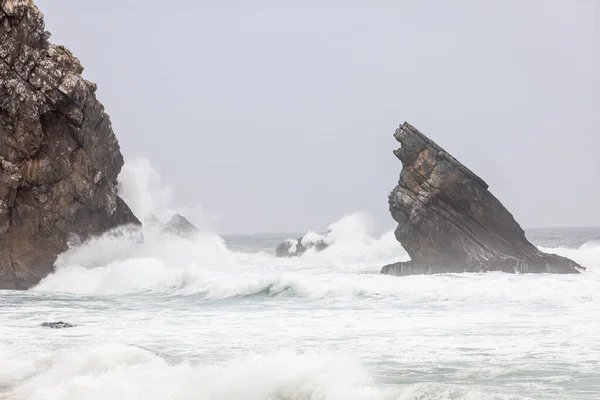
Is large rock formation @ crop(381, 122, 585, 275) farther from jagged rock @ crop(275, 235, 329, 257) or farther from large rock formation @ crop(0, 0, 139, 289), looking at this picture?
jagged rock @ crop(275, 235, 329, 257)

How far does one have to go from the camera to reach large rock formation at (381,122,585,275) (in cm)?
3334

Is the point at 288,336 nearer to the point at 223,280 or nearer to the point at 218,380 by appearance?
the point at 218,380

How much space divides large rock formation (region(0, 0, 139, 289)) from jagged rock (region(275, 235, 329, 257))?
3660 cm

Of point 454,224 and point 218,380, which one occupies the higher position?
point 454,224

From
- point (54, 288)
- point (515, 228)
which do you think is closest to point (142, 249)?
point (54, 288)

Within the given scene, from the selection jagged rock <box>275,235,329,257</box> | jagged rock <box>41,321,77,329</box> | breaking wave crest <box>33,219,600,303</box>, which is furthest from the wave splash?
jagged rock <box>275,235,329,257</box>

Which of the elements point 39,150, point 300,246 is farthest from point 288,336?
point 300,246

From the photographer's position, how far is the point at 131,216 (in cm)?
3647

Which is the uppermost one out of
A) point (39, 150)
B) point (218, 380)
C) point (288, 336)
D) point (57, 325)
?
point (39, 150)

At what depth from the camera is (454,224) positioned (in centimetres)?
3362

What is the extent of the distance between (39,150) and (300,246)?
44.0m

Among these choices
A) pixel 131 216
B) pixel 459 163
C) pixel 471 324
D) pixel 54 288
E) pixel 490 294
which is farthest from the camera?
pixel 131 216

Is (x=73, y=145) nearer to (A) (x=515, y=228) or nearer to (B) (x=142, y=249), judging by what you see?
(B) (x=142, y=249)

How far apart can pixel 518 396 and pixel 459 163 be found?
80.2ft
